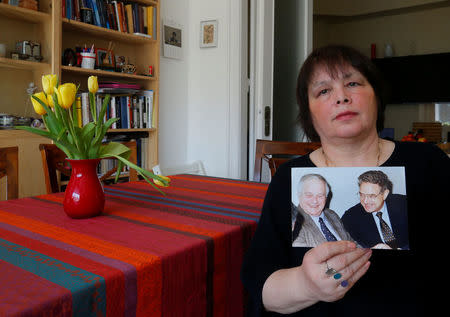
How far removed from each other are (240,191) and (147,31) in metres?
2.07

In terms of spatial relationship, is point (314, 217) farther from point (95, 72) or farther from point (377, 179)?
point (95, 72)

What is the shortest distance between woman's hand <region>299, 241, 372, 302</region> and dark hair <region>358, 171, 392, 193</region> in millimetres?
111

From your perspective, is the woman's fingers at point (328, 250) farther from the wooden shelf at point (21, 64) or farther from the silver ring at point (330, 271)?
the wooden shelf at point (21, 64)

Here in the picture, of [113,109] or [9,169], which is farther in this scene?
[113,109]

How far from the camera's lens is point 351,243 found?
0.58 meters

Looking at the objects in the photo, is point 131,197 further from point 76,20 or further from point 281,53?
point 281,53

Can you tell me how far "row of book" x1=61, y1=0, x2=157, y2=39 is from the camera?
2529 mm

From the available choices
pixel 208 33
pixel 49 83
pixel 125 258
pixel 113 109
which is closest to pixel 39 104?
pixel 49 83

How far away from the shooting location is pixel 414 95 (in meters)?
5.99

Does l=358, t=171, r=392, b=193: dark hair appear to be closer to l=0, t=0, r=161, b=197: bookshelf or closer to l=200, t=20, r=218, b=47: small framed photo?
l=0, t=0, r=161, b=197: bookshelf

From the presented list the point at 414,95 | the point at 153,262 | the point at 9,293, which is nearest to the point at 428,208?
the point at 153,262

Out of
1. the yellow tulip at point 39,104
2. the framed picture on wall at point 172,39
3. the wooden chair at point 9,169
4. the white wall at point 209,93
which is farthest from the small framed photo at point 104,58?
the yellow tulip at point 39,104

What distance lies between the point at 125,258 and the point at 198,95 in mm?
2898

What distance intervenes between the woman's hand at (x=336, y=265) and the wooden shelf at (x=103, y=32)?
244 cm
